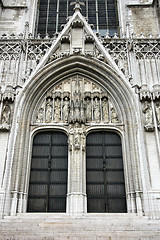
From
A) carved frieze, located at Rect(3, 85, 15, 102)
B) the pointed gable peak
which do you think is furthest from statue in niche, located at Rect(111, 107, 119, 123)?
carved frieze, located at Rect(3, 85, 15, 102)

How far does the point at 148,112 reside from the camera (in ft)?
35.6

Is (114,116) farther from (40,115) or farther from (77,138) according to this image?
(40,115)

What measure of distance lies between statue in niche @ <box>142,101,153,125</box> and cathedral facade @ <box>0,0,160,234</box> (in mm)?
37

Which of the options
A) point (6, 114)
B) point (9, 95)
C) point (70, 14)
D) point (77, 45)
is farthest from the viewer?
point (70, 14)

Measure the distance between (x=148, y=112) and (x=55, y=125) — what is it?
4046 mm

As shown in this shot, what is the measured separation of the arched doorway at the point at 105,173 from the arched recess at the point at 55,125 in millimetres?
407

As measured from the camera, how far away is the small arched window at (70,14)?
15.6m

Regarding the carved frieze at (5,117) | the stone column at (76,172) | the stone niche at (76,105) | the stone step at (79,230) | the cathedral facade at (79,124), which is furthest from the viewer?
the stone niche at (76,105)

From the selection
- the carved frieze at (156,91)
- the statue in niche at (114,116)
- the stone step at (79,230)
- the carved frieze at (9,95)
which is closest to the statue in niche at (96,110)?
the statue in niche at (114,116)

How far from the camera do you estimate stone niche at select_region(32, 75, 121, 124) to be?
11375 mm

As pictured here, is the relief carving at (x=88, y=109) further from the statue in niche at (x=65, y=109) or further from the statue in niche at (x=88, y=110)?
the statue in niche at (x=65, y=109)

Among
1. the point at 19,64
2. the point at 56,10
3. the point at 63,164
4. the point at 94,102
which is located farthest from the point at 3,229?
the point at 56,10

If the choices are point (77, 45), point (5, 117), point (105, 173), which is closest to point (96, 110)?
point (105, 173)

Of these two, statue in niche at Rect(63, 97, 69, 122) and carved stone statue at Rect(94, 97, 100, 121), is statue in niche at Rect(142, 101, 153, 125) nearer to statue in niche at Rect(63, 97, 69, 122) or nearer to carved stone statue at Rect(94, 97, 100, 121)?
carved stone statue at Rect(94, 97, 100, 121)
